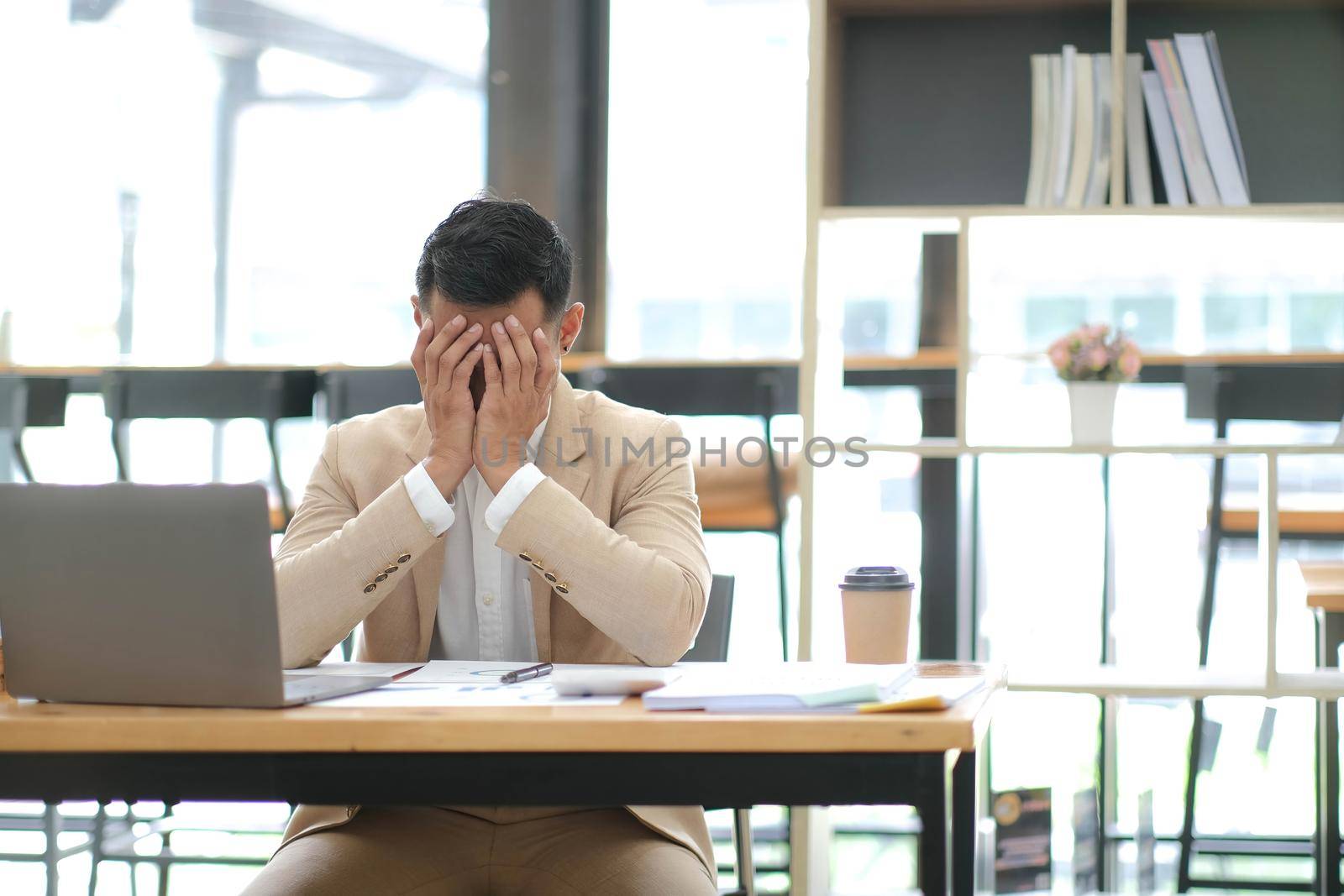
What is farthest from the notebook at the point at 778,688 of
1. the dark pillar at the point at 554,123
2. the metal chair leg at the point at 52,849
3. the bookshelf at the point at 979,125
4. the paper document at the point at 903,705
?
the dark pillar at the point at 554,123

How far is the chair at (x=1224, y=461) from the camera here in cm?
255

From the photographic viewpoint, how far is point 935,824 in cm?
100

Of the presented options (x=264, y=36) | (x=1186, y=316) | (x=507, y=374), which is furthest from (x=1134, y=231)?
(x=264, y=36)

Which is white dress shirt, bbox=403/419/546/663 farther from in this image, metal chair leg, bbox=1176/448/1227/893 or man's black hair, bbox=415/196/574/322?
metal chair leg, bbox=1176/448/1227/893

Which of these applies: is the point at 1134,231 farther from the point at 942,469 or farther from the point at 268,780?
the point at 268,780

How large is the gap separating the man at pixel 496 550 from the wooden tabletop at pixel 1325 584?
1262mm

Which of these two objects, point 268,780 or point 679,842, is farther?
point 679,842

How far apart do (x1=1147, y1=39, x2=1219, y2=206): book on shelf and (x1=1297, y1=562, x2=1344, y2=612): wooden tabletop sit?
709 millimetres

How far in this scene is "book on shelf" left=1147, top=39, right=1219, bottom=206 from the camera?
2398 mm

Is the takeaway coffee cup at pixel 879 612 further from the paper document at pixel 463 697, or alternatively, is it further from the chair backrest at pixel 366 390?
the chair backrest at pixel 366 390

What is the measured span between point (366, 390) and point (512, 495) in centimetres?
157

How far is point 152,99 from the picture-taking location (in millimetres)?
4527

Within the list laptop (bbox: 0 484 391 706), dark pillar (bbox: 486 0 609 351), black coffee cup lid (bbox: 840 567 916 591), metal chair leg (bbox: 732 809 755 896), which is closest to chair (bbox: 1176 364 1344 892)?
metal chair leg (bbox: 732 809 755 896)

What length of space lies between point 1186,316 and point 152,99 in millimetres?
3378
